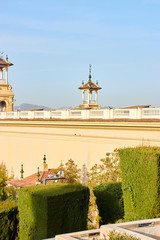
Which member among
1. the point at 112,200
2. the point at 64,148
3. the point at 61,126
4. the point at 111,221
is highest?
the point at 61,126

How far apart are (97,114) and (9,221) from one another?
12008mm

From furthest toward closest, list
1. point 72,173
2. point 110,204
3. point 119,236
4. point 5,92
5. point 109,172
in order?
point 5,92, point 72,173, point 109,172, point 110,204, point 119,236

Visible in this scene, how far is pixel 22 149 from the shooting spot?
2834 centimetres

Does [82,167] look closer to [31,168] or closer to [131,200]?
[31,168]

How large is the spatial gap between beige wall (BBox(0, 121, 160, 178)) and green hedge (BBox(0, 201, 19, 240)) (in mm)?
7073

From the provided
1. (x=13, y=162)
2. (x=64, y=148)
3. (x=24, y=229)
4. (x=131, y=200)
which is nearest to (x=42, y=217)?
(x=24, y=229)

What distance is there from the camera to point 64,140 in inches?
949

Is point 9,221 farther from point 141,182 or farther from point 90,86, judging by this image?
point 90,86

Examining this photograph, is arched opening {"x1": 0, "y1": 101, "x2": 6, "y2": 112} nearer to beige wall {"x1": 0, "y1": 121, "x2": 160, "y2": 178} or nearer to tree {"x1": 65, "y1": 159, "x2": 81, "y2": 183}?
beige wall {"x1": 0, "y1": 121, "x2": 160, "y2": 178}

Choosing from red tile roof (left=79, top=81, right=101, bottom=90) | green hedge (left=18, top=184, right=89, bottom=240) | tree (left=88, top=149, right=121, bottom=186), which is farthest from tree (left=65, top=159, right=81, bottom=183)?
red tile roof (left=79, top=81, right=101, bottom=90)

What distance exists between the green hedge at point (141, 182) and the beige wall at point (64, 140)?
15.2 feet

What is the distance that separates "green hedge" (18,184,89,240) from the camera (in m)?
10.1

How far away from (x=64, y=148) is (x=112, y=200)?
9.96m

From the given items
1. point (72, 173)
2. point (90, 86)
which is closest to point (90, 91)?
point (90, 86)
